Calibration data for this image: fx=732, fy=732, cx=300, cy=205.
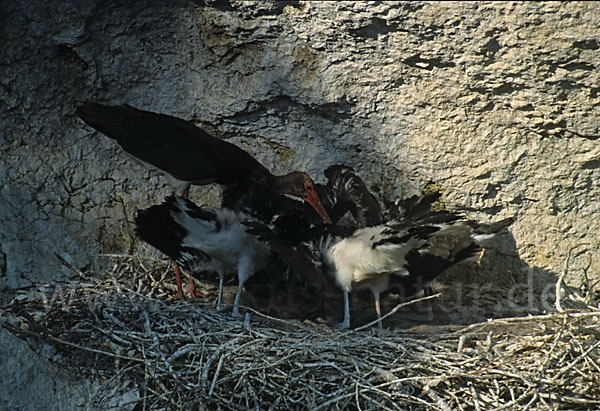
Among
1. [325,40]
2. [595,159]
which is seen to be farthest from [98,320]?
[595,159]

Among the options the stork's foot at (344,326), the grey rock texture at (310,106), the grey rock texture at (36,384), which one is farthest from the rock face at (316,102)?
the stork's foot at (344,326)

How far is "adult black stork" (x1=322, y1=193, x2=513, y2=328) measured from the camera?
239 centimetres

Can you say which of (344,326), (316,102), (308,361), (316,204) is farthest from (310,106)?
(308,361)

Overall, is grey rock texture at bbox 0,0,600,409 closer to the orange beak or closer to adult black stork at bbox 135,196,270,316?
the orange beak

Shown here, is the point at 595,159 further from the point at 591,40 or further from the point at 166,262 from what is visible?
the point at 166,262

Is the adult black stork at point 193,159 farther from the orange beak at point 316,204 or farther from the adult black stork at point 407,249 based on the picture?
the adult black stork at point 407,249

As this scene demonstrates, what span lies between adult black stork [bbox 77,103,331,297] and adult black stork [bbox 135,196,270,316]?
11cm

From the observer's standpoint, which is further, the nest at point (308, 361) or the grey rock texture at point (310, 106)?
the grey rock texture at point (310, 106)

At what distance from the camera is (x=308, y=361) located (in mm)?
2168

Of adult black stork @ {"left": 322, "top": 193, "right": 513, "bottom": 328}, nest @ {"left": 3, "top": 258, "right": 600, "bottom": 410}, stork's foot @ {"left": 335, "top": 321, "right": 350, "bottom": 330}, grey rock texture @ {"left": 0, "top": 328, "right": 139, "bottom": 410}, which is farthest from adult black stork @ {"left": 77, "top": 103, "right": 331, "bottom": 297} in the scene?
grey rock texture @ {"left": 0, "top": 328, "right": 139, "bottom": 410}

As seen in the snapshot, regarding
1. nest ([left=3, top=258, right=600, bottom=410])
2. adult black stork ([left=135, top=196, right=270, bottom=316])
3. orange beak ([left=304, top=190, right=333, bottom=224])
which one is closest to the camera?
nest ([left=3, top=258, right=600, bottom=410])

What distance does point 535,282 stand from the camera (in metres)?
2.66

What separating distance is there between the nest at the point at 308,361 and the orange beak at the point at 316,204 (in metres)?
0.44

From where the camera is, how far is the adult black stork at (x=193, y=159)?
102 inches
